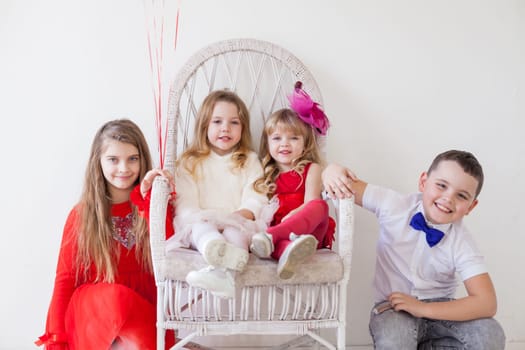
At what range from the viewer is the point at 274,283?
50.8 inches

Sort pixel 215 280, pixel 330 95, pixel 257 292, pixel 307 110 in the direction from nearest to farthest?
pixel 215 280 → pixel 257 292 → pixel 307 110 → pixel 330 95

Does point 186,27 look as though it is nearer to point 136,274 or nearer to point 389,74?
point 389,74

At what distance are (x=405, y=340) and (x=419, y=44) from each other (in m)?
1.06

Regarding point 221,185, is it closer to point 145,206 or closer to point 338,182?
point 145,206

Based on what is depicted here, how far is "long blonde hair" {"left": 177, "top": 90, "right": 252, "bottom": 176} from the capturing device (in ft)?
5.57

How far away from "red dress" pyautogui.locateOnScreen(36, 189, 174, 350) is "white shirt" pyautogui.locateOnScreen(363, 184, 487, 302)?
26.1 inches

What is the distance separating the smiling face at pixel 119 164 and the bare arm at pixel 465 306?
2.91ft

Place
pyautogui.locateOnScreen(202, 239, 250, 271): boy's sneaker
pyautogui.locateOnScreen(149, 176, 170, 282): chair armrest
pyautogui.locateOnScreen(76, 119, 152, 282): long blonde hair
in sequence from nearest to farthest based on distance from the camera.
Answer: pyautogui.locateOnScreen(202, 239, 250, 271): boy's sneaker, pyautogui.locateOnScreen(149, 176, 170, 282): chair armrest, pyautogui.locateOnScreen(76, 119, 152, 282): long blonde hair

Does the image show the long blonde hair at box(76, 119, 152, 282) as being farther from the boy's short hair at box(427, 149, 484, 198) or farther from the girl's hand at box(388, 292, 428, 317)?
the boy's short hair at box(427, 149, 484, 198)

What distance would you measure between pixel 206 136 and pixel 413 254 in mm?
770

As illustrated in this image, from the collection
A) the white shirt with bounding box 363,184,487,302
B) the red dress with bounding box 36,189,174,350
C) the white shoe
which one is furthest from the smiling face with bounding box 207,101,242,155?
the white shoe

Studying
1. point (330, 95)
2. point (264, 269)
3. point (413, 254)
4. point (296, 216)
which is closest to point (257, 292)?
point (264, 269)

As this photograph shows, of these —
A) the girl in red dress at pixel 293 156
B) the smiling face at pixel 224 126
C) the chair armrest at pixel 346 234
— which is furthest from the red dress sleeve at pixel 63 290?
the chair armrest at pixel 346 234

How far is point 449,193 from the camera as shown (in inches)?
56.7
